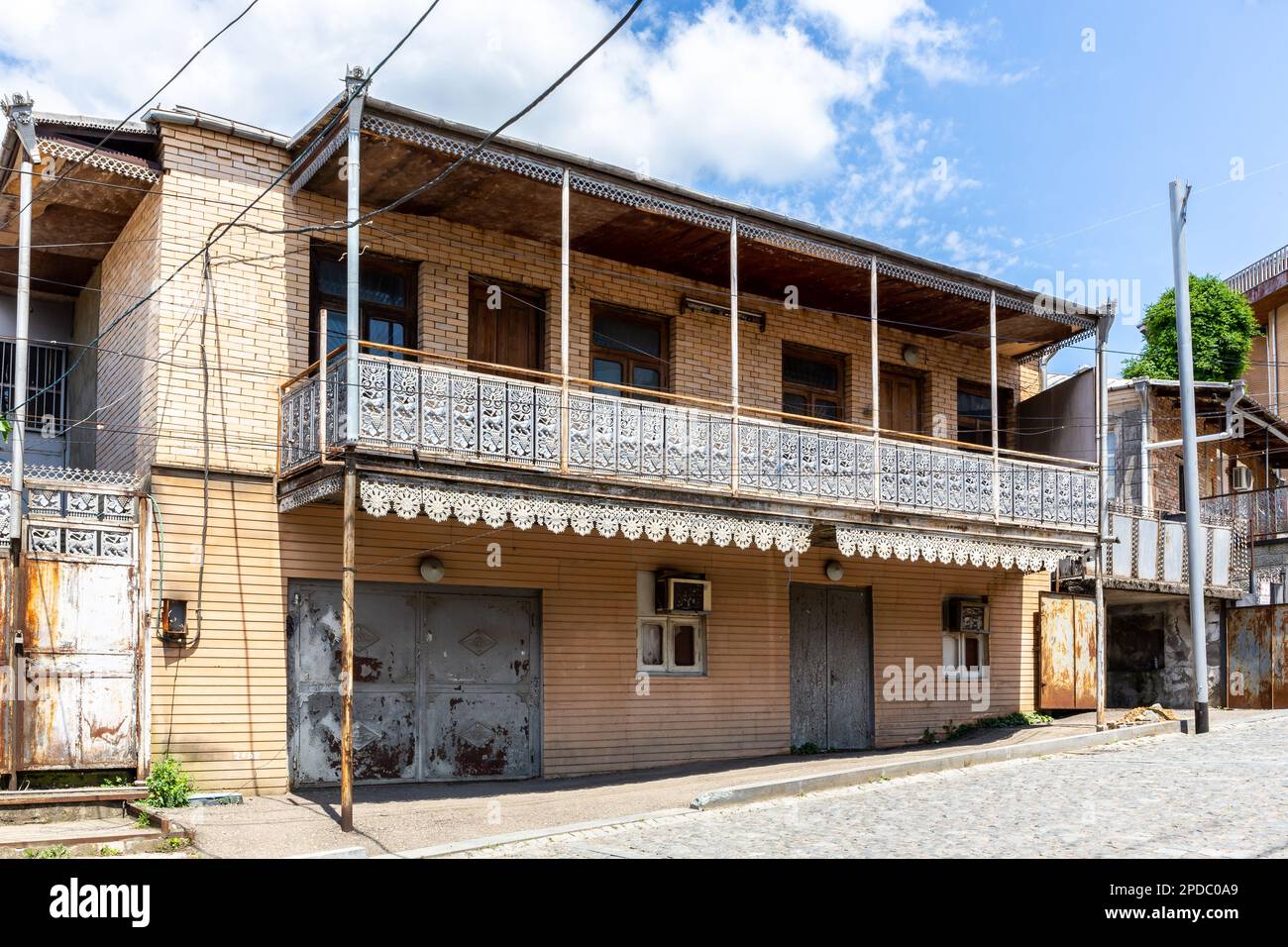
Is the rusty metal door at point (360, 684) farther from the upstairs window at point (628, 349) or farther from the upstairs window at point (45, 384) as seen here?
the upstairs window at point (45, 384)

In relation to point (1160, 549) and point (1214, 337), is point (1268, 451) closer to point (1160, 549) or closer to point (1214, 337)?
point (1160, 549)

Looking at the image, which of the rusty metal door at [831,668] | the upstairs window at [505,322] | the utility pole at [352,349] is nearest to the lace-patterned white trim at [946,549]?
the rusty metal door at [831,668]

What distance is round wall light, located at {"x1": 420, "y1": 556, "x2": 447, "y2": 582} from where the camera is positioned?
43.0 feet

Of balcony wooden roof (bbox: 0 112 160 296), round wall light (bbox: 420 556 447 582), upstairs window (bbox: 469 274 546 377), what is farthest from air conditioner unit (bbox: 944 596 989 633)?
balcony wooden roof (bbox: 0 112 160 296)

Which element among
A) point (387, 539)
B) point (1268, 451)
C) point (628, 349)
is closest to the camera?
point (387, 539)

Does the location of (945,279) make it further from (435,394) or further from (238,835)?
(238,835)

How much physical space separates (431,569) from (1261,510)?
19.8 metres

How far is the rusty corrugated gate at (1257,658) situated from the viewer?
2248cm

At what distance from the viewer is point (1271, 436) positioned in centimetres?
2684

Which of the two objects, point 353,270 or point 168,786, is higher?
point 353,270

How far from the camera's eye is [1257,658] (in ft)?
74.9

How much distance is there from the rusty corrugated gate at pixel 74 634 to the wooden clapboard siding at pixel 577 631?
0.30 m

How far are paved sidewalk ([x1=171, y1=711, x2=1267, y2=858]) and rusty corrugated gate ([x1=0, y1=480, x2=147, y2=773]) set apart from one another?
1268 mm

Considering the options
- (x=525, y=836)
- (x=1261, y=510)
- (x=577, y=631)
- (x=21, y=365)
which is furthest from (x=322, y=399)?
(x=1261, y=510)
